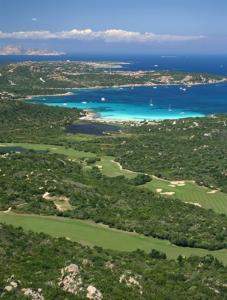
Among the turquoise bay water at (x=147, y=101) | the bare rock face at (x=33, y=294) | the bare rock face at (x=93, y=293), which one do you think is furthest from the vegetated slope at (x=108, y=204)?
the turquoise bay water at (x=147, y=101)

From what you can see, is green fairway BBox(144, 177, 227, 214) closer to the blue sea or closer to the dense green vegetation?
the dense green vegetation

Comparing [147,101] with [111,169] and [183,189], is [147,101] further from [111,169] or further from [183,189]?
[183,189]

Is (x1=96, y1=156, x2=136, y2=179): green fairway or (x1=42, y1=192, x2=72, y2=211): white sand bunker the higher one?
(x1=42, y1=192, x2=72, y2=211): white sand bunker

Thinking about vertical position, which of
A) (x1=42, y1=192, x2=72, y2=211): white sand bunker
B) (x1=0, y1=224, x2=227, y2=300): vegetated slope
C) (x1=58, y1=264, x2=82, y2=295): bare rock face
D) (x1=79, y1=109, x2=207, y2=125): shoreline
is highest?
(x1=58, y1=264, x2=82, y2=295): bare rock face

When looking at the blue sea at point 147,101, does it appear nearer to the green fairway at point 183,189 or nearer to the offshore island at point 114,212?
the offshore island at point 114,212

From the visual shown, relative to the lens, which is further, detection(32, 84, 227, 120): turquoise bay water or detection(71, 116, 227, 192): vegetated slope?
detection(32, 84, 227, 120): turquoise bay water

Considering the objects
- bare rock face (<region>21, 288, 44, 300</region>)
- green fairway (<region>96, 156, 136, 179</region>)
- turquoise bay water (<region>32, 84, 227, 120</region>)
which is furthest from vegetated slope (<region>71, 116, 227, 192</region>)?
bare rock face (<region>21, 288, 44, 300</region>)

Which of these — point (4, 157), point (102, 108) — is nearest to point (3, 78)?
point (102, 108)

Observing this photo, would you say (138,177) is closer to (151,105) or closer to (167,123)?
(167,123)
